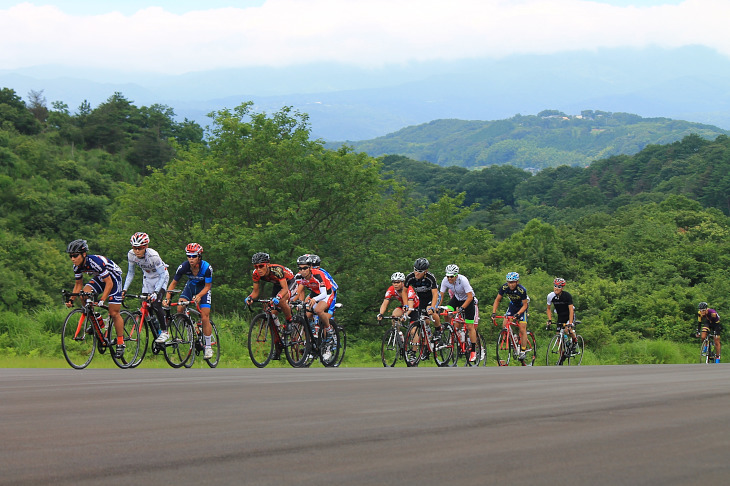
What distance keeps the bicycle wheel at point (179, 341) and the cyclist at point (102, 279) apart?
1026 millimetres

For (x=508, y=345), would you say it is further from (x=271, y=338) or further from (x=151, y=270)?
(x=151, y=270)

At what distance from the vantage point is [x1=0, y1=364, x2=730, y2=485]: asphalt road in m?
4.23

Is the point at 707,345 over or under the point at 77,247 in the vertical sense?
under

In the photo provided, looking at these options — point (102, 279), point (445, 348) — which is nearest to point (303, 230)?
point (445, 348)

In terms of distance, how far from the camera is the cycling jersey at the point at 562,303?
67.7 feet

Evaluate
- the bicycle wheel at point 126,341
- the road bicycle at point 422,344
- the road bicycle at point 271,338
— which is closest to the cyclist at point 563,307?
the road bicycle at point 422,344

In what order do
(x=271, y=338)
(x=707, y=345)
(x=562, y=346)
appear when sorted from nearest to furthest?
(x=271, y=338) < (x=562, y=346) < (x=707, y=345)

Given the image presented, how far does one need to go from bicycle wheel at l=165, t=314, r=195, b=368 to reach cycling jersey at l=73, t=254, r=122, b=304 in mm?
1274

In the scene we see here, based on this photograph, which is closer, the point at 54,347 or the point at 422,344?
the point at 422,344

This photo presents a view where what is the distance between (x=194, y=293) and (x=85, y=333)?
2.18 m

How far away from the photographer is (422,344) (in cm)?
1650

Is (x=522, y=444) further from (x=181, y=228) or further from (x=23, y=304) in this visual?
(x=23, y=304)

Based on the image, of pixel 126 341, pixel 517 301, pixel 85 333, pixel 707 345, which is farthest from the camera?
pixel 707 345

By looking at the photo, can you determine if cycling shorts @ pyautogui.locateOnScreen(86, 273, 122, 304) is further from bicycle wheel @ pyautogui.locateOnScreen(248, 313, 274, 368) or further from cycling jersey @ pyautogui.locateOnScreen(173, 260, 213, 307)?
bicycle wheel @ pyautogui.locateOnScreen(248, 313, 274, 368)
